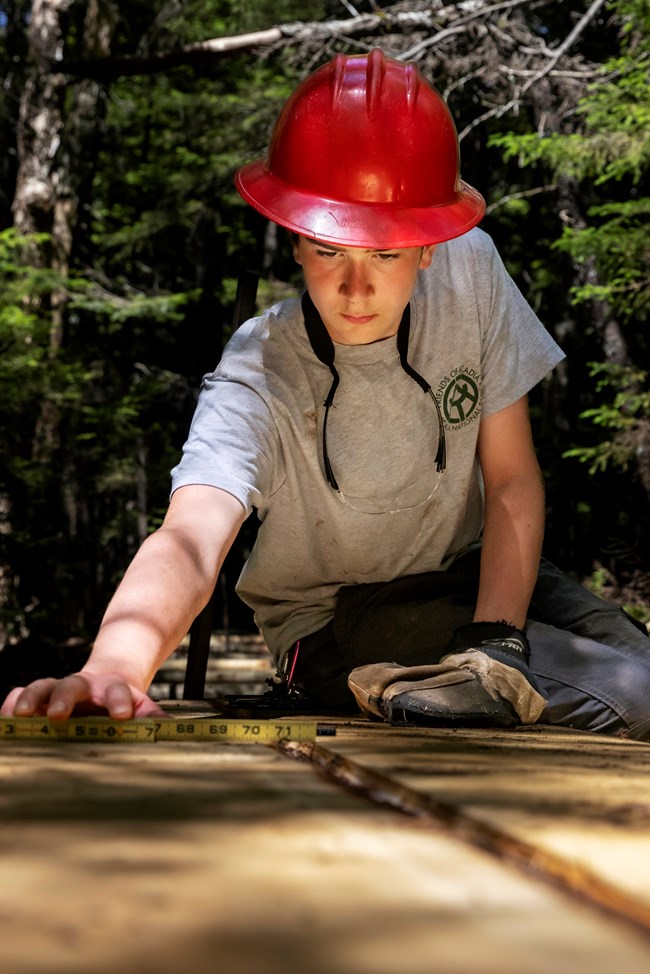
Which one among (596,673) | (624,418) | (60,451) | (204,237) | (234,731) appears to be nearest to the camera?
(234,731)

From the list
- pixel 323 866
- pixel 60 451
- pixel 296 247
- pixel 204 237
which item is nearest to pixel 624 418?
pixel 60 451

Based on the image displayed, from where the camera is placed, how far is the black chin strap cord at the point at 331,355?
3.06 metres

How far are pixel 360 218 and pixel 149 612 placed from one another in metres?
1.15

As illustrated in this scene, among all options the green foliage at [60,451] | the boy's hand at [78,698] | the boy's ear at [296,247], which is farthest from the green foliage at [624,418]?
the boy's hand at [78,698]

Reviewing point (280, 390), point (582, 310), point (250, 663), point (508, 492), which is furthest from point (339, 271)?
point (582, 310)

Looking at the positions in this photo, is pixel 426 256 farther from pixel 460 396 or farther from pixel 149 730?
pixel 149 730

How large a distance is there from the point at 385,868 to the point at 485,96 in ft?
37.1

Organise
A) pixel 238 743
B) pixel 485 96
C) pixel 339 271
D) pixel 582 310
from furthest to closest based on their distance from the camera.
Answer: pixel 582 310
pixel 485 96
pixel 339 271
pixel 238 743

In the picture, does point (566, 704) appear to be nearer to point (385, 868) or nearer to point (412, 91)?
point (412, 91)

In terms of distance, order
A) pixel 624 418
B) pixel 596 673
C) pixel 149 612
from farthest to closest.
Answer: pixel 624 418 < pixel 596 673 < pixel 149 612

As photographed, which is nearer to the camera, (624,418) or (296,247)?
(296,247)

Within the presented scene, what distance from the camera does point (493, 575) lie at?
2980 millimetres

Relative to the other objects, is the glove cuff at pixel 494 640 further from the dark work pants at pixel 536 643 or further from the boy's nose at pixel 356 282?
the boy's nose at pixel 356 282

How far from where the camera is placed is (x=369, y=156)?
2865 mm
